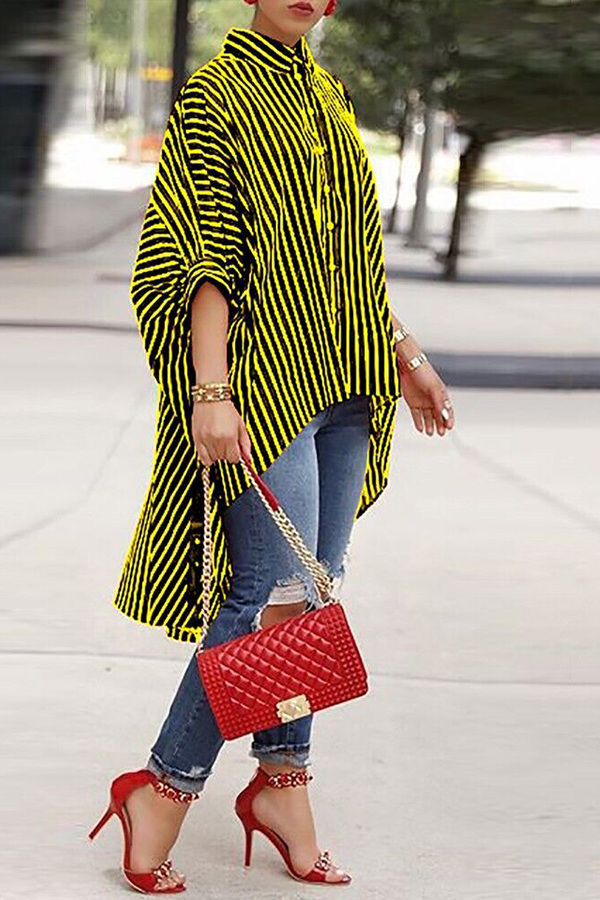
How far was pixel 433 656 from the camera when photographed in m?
5.75

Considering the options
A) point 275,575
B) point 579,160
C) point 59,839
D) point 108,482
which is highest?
point 275,575

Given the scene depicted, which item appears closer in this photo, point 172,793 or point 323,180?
point 323,180

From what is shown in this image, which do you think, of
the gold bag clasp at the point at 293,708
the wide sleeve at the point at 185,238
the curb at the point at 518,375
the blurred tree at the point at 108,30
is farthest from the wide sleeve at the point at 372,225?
the blurred tree at the point at 108,30

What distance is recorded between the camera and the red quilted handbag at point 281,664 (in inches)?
140

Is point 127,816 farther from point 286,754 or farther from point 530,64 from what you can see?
point 530,64

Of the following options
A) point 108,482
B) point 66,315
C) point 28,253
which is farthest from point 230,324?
point 28,253

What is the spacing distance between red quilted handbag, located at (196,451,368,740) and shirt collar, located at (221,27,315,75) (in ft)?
2.27

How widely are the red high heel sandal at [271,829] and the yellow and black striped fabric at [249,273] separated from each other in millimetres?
341

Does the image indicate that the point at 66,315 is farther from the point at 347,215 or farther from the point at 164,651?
the point at 347,215

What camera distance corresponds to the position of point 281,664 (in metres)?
3.57

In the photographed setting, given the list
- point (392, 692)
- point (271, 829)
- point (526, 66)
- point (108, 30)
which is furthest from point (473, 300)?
point (271, 829)

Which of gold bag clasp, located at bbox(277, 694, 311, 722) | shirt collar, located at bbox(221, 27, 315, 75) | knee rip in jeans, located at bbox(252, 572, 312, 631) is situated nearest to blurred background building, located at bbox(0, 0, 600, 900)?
gold bag clasp, located at bbox(277, 694, 311, 722)

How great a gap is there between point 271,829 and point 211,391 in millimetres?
889

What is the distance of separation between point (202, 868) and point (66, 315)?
12.0m
